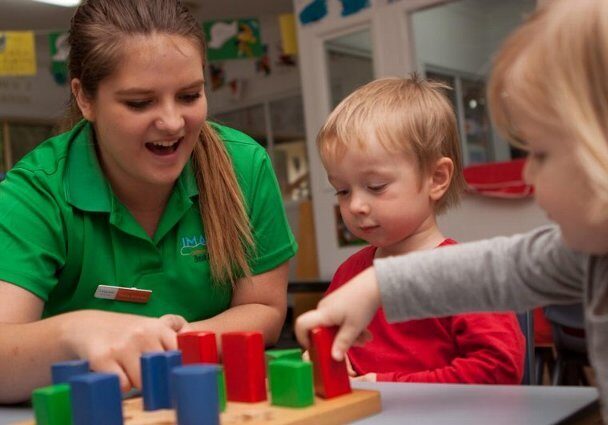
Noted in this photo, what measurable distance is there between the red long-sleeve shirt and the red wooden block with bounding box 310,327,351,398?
29 cm

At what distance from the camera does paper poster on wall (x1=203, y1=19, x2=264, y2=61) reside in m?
4.21

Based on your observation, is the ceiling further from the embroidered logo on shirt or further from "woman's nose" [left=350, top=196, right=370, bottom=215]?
"woman's nose" [left=350, top=196, right=370, bottom=215]

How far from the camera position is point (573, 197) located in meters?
0.65

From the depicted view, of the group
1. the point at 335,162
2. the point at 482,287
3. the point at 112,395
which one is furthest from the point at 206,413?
the point at 335,162

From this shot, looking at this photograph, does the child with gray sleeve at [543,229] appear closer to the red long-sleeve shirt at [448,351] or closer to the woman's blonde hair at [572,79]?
the woman's blonde hair at [572,79]

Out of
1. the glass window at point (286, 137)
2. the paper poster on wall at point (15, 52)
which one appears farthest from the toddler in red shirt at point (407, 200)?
the glass window at point (286, 137)

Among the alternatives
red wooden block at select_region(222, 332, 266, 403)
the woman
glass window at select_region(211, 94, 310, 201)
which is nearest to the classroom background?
glass window at select_region(211, 94, 310, 201)

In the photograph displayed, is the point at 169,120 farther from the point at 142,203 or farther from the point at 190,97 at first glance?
the point at 142,203

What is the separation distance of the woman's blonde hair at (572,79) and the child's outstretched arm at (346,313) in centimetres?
23

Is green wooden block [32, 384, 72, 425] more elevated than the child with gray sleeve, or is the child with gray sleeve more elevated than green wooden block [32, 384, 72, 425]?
the child with gray sleeve

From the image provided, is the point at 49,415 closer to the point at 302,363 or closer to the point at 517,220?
the point at 302,363

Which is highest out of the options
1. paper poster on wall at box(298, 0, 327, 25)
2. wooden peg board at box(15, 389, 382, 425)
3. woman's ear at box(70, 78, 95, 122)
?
paper poster on wall at box(298, 0, 327, 25)

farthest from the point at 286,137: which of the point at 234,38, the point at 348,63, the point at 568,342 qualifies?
the point at 568,342

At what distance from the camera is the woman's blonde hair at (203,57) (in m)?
1.23
